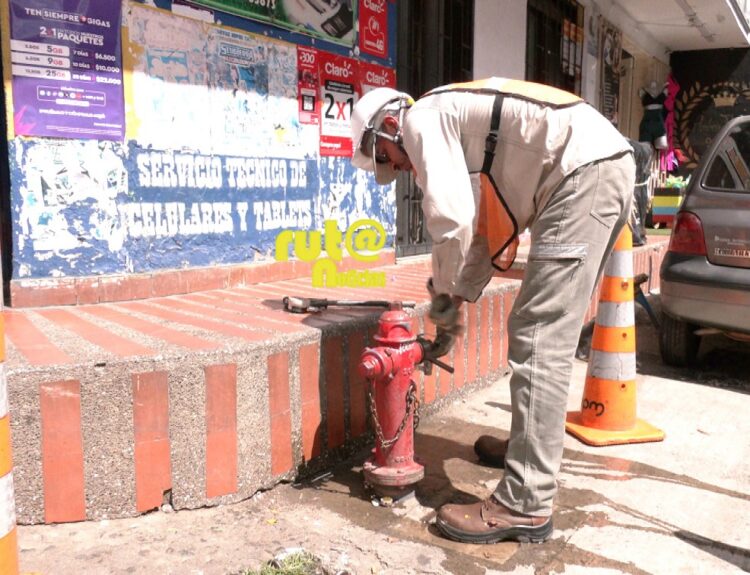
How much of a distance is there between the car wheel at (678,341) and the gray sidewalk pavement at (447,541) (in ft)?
4.35

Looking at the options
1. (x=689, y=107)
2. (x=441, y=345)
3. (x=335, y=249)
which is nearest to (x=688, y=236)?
(x=335, y=249)

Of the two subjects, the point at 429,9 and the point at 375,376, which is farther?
the point at 429,9

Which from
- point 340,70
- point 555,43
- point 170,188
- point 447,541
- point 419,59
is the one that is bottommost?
point 447,541

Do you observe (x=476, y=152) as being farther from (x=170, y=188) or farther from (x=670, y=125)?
(x=670, y=125)

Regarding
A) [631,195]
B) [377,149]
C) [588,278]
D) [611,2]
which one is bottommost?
[588,278]

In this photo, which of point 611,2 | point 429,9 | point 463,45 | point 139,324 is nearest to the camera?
point 139,324

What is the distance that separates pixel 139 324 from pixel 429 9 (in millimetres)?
4388

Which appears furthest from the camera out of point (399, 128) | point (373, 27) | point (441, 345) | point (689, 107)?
point (689, 107)

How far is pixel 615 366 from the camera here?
3572mm

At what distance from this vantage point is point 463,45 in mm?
6742

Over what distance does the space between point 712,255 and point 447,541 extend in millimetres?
2880

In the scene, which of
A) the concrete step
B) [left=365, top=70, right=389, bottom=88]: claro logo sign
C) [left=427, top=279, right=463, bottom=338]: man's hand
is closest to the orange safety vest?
[left=427, top=279, right=463, bottom=338]: man's hand

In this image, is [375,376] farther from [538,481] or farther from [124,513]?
[124,513]

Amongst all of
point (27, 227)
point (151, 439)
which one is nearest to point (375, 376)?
point (151, 439)
